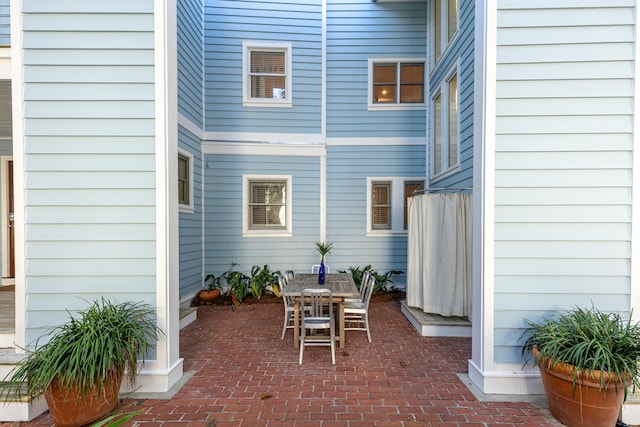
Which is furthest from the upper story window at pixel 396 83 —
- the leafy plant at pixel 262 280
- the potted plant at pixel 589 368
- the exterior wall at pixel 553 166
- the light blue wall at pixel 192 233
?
the potted plant at pixel 589 368

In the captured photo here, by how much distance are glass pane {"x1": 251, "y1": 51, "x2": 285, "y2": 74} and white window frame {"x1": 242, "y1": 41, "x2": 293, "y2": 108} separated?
0.10m

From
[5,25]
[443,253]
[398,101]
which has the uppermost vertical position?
[398,101]

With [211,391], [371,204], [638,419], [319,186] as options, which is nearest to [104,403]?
[211,391]

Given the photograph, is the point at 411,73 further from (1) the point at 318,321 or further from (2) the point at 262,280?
(1) the point at 318,321

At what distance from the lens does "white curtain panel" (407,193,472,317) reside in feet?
14.9

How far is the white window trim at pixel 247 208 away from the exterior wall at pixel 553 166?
455 centimetres

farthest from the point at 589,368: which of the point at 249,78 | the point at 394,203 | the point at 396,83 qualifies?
the point at 249,78

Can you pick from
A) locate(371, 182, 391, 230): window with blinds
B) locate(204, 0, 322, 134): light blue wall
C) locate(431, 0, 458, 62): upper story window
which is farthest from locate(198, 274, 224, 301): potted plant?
locate(431, 0, 458, 62): upper story window

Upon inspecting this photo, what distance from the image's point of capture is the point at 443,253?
4695mm

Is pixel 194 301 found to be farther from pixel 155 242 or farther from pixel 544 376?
pixel 544 376

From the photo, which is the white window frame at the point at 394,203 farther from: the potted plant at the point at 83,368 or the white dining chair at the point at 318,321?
the potted plant at the point at 83,368

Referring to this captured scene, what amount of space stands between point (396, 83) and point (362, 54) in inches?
40.0

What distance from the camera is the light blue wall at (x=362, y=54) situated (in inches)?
275

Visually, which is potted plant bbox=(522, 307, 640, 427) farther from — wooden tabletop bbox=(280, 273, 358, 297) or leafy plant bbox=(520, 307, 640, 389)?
wooden tabletop bbox=(280, 273, 358, 297)
